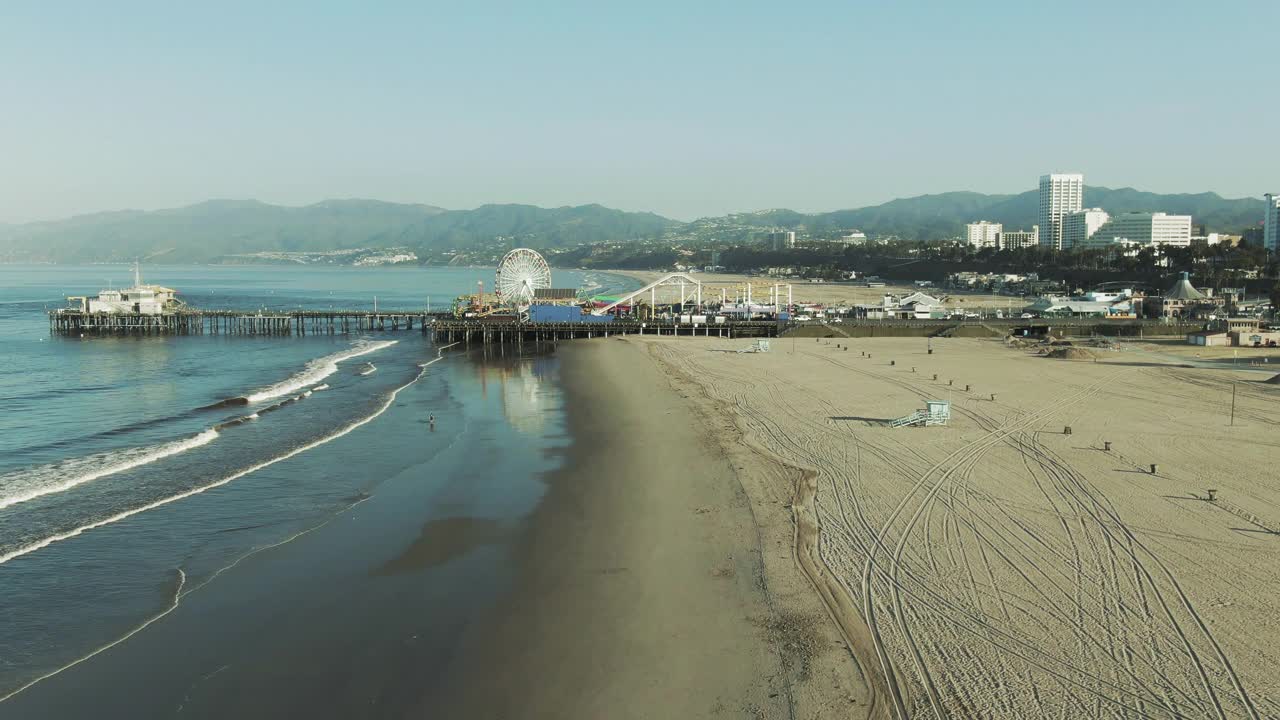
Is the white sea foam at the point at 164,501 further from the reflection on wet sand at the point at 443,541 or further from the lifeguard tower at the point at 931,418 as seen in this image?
the lifeguard tower at the point at 931,418

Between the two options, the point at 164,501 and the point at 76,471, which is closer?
the point at 164,501

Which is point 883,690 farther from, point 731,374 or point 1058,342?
point 1058,342

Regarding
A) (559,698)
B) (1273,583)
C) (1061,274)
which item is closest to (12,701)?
(559,698)

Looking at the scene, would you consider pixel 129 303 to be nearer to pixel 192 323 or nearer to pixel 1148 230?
pixel 192 323

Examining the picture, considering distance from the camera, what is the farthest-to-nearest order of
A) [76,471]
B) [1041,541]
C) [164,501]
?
[76,471]
[164,501]
[1041,541]

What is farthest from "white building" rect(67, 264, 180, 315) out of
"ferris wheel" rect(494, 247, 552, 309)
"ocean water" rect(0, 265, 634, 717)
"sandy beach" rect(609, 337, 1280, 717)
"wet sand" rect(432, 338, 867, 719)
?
"wet sand" rect(432, 338, 867, 719)

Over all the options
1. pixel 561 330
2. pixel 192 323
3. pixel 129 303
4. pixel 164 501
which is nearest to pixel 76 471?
pixel 164 501
